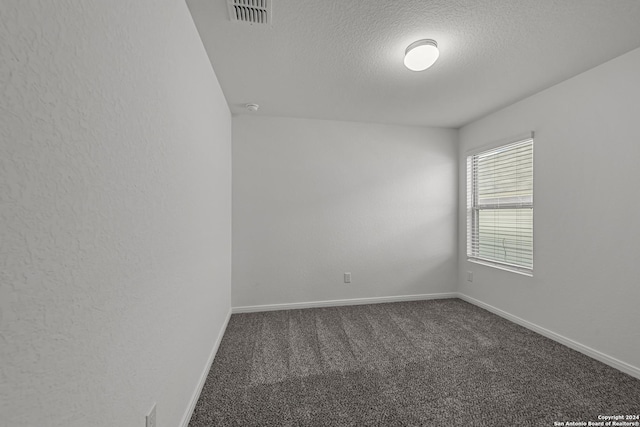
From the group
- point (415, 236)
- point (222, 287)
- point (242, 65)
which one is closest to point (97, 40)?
point (242, 65)

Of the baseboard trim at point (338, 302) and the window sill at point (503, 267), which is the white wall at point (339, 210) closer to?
the baseboard trim at point (338, 302)

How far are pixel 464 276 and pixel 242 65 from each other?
11.9 ft

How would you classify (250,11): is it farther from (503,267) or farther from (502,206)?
(503,267)

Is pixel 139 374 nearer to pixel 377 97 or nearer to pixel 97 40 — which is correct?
pixel 97 40

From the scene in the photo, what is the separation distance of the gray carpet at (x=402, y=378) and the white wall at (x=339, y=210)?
2.16 feet

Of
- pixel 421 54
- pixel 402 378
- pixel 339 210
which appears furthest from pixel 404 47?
pixel 402 378

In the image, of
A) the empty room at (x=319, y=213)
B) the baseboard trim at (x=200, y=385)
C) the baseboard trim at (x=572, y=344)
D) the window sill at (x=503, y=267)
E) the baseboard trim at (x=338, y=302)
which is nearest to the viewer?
the empty room at (x=319, y=213)

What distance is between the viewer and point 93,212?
2.32 ft

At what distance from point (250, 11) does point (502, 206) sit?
10.2 ft

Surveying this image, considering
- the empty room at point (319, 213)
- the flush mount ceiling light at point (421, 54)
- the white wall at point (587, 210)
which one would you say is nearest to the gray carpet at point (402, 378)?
the empty room at point (319, 213)

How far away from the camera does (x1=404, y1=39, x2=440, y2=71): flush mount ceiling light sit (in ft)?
5.72

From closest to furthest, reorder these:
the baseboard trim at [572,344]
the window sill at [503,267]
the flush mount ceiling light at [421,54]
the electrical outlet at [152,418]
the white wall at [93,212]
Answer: the white wall at [93,212]
the electrical outlet at [152,418]
the flush mount ceiling light at [421,54]
the baseboard trim at [572,344]
the window sill at [503,267]

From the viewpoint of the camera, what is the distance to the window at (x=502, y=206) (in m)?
2.71

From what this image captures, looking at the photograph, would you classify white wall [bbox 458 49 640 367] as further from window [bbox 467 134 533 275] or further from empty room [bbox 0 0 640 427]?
window [bbox 467 134 533 275]
